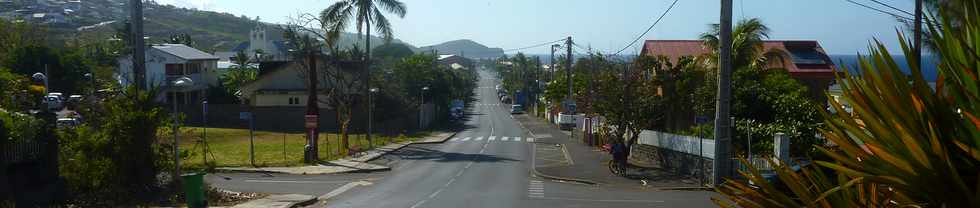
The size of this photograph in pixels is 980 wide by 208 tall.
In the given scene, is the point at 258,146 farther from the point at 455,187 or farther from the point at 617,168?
the point at 617,168

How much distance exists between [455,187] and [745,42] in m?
13.7

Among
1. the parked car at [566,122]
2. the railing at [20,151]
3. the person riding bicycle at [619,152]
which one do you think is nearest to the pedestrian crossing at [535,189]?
the person riding bicycle at [619,152]

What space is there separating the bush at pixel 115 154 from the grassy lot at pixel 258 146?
6.59 m

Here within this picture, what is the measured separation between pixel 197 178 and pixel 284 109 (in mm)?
40947

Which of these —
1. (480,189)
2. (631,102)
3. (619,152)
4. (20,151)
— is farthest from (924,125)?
(631,102)

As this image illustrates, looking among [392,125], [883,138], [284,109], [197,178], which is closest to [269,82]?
[284,109]

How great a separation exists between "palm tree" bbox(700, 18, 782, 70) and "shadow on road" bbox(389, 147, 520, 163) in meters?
9.92

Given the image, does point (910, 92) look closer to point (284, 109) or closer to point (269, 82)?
point (284, 109)

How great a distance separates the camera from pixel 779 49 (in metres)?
41.9

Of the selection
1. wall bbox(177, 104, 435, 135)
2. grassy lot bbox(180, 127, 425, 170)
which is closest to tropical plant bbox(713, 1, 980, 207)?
grassy lot bbox(180, 127, 425, 170)

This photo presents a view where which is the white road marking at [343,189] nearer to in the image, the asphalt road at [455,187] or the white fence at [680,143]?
the asphalt road at [455,187]

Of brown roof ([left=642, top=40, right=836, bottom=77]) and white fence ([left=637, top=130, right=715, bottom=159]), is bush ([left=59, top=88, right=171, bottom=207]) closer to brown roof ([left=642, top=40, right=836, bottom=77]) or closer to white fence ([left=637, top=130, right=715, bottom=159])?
white fence ([left=637, top=130, right=715, bottom=159])

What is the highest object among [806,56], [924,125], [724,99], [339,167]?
[806,56]

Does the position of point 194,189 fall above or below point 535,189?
above
